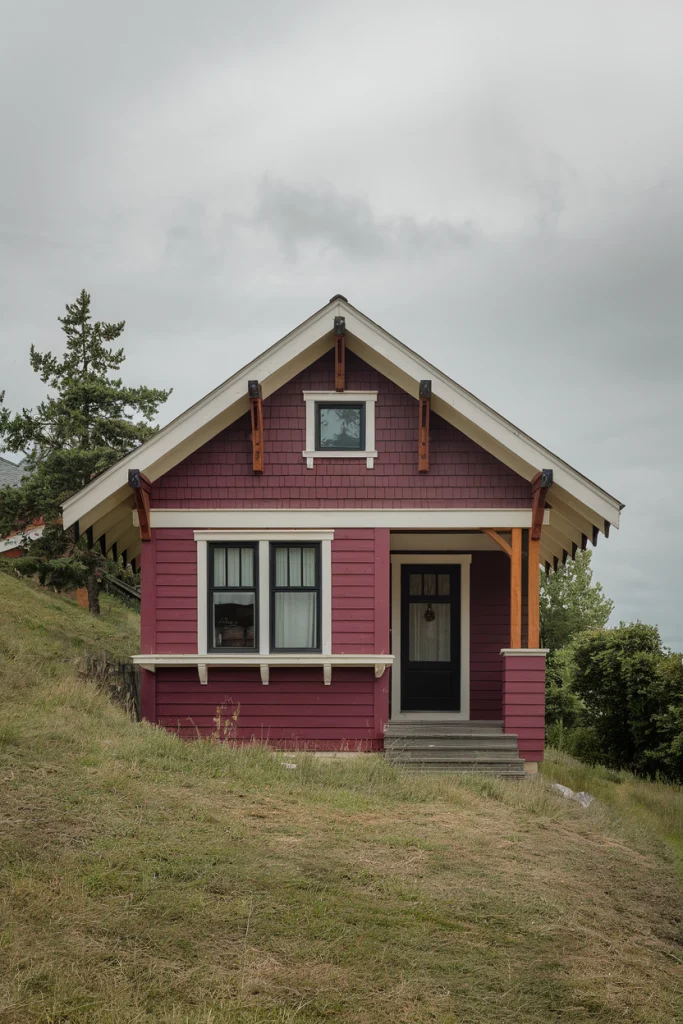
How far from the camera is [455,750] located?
13.5 metres

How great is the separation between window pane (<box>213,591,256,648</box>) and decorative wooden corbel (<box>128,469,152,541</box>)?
1.35 meters

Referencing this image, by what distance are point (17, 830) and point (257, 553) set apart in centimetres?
630

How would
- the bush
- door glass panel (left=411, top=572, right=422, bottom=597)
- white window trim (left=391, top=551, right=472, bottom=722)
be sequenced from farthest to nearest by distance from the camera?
the bush
door glass panel (left=411, top=572, right=422, bottom=597)
white window trim (left=391, top=551, right=472, bottom=722)

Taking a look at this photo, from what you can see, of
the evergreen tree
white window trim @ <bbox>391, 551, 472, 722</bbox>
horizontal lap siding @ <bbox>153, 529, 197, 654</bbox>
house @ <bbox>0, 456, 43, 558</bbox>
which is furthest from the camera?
the evergreen tree

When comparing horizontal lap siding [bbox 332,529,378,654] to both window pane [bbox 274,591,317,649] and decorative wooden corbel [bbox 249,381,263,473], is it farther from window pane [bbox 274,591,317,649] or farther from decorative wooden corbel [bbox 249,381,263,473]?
decorative wooden corbel [bbox 249,381,263,473]

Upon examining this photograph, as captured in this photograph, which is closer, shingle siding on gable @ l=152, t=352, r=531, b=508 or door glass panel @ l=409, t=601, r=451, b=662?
shingle siding on gable @ l=152, t=352, r=531, b=508

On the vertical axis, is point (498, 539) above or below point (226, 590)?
above

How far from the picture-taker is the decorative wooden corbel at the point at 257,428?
13.4 metres

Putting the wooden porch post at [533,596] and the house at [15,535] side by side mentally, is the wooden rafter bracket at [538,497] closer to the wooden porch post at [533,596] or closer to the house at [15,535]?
the wooden porch post at [533,596]

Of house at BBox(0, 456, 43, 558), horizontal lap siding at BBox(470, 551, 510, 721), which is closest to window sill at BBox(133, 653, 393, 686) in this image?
horizontal lap siding at BBox(470, 551, 510, 721)

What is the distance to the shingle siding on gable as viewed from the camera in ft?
45.9

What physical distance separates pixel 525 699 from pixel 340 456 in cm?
432

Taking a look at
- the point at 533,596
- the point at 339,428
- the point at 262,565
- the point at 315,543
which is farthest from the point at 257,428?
the point at 533,596

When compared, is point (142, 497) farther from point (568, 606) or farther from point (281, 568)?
point (568, 606)
